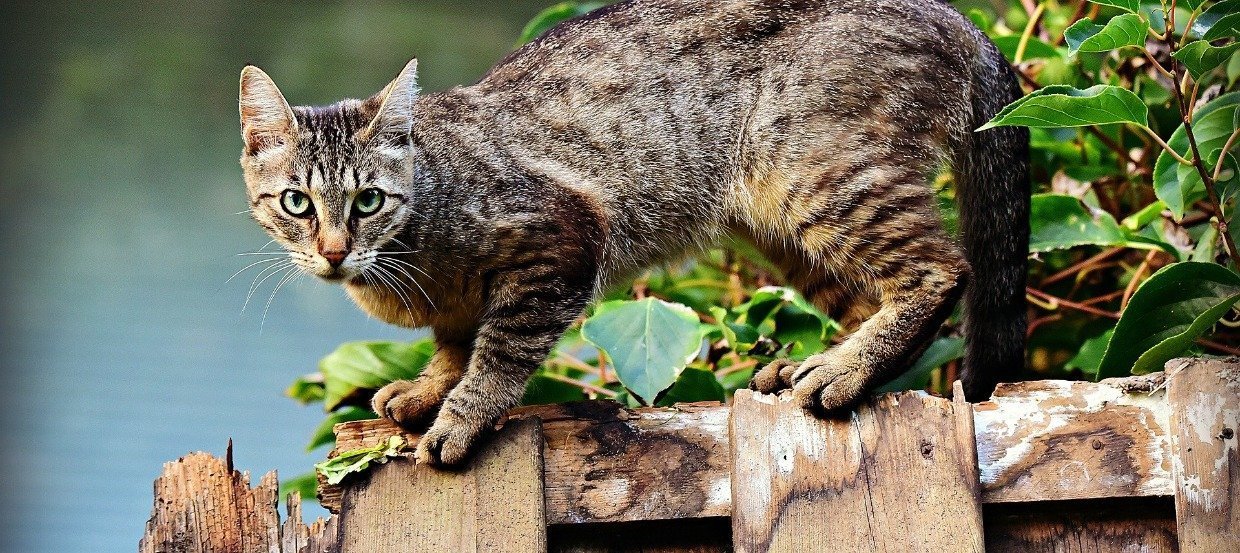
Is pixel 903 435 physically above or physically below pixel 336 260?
below

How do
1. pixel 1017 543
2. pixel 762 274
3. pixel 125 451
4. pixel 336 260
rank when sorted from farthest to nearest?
1. pixel 125 451
2. pixel 762 274
3. pixel 336 260
4. pixel 1017 543

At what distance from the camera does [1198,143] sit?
2.25m

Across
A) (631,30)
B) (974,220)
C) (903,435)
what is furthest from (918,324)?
(631,30)

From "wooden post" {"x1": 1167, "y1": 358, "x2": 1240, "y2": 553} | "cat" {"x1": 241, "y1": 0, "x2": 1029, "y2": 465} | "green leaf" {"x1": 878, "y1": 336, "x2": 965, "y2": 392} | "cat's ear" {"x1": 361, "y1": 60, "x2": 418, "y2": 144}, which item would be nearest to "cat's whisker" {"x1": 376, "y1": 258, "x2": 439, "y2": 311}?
"cat" {"x1": 241, "y1": 0, "x2": 1029, "y2": 465}

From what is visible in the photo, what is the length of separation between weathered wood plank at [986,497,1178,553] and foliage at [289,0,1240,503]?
0.30 metres

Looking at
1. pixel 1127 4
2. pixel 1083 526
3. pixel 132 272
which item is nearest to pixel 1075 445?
pixel 1083 526

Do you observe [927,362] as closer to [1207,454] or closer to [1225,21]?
[1207,454]

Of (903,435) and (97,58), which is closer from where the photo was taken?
(903,435)

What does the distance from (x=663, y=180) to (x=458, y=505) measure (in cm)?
102

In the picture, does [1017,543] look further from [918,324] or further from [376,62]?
[376,62]

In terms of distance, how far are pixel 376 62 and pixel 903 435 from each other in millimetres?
3793

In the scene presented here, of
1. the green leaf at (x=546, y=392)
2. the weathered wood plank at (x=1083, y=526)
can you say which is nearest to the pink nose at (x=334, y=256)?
the green leaf at (x=546, y=392)

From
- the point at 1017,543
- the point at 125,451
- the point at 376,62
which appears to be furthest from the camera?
the point at 376,62

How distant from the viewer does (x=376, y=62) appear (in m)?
5.16
